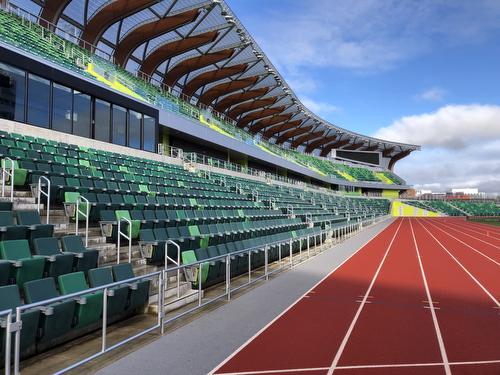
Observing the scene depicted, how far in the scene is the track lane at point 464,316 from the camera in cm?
541

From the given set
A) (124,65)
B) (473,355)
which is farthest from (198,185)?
(124,65)

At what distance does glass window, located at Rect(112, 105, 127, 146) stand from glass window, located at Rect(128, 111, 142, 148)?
0.43m

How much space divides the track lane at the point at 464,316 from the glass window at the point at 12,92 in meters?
14.5

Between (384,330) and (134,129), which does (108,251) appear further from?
(134,129)

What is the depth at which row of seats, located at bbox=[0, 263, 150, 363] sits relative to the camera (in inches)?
167

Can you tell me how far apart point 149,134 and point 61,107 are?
644 centimetres

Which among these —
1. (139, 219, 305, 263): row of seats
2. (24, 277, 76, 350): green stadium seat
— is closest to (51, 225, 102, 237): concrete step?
(139, 219, 305, 263): row of seats

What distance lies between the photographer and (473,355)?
5.23 meters

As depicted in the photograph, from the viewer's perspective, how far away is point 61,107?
54.4ft

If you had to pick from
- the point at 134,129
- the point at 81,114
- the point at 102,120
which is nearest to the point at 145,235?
the point at 81,114

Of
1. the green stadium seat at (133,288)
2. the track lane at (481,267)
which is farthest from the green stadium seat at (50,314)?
the track lane at (481,267)

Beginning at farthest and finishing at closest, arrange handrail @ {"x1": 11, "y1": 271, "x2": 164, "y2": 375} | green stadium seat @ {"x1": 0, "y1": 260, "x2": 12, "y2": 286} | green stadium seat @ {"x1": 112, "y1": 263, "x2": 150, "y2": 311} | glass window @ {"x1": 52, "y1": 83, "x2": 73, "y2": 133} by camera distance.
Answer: glass window @ {"x1": 52, "y1": 83, "x2": 73, "y2": 133} < green stadium seat @ {"x1": 112, "y1": 263, "x2": 150, "y2": 311} < green stadium seat @ {"x1": 0, "y1": 260, "x2": 12, "y2": 286} < handrail @ {"x1": 11, "y1": 271, "x2": 164, "y2": 375}

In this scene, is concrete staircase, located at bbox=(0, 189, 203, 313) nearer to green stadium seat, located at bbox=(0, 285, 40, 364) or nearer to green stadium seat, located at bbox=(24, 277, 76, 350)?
green stadium seat, located at bbox=(24, 277, 76, 350)

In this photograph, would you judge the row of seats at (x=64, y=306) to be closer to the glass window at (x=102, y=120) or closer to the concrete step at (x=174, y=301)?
the concrete step at (x=174, y=301)
